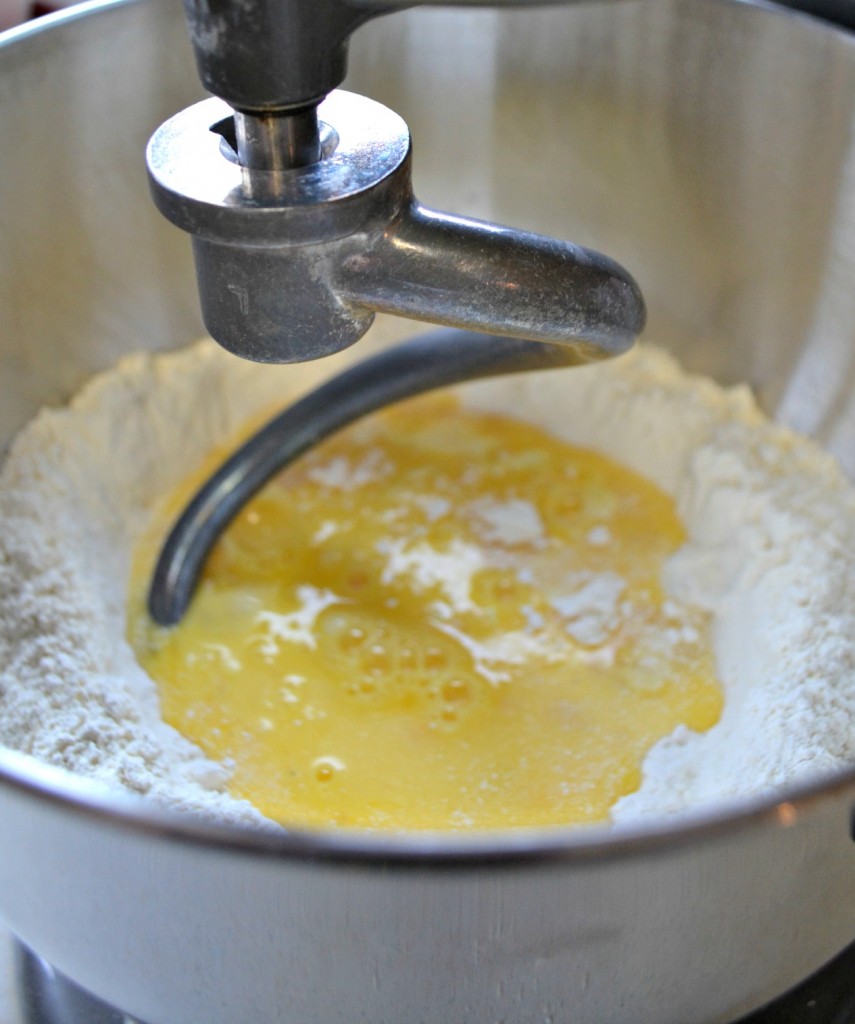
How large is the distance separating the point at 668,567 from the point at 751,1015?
0.24m

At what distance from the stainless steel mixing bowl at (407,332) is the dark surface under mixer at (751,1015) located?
4 cm

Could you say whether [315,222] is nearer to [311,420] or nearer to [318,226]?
[318,226]

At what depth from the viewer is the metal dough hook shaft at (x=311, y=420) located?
554mm

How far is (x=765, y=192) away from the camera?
62 centimetres

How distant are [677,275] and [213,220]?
37cm

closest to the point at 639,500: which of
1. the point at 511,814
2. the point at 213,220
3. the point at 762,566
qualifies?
the point at 762,566

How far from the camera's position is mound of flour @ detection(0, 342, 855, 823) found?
47 cm

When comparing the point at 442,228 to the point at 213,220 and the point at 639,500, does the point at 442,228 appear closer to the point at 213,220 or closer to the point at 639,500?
the point at 213,220

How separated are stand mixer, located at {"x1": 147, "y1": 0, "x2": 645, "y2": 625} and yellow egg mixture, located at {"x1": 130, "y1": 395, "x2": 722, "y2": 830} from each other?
166mm

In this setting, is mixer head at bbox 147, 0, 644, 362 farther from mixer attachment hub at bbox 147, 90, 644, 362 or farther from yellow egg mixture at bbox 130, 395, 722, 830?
yellow egg mixture at bbox 130, 395, 722, 830

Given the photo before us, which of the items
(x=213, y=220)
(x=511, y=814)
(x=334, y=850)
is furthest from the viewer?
(x=511, y=814)

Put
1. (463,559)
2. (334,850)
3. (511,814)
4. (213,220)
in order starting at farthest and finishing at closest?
(463,559)
(511,814)
(213,220)
(334,850)

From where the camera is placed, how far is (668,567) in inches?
23.6

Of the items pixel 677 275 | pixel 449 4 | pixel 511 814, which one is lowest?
pixel 511 814
